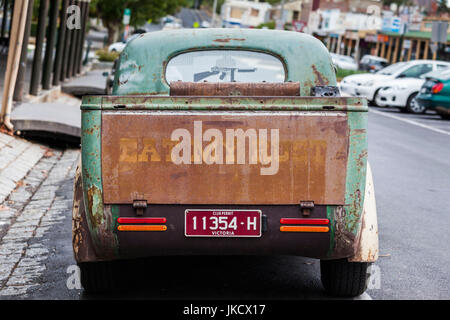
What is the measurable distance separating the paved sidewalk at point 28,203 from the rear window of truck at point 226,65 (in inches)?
72.2

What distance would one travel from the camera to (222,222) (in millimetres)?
4523

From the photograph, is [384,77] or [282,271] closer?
[282,271]

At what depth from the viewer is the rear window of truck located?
5.98 m

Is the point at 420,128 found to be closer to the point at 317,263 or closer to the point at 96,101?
the point at 317,263

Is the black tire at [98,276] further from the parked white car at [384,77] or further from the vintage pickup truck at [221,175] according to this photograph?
the parked white car at [384,77]

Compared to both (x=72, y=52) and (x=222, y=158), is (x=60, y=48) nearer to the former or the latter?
(x=72, y=52)

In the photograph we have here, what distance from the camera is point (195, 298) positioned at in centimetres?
520

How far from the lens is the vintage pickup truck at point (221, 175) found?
14.5ft

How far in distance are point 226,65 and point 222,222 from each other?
184 cm

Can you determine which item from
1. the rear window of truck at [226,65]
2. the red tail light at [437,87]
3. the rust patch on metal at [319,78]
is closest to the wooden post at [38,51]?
the rear window of truck at [226,65]

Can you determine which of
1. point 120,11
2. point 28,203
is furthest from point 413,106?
point 120,11

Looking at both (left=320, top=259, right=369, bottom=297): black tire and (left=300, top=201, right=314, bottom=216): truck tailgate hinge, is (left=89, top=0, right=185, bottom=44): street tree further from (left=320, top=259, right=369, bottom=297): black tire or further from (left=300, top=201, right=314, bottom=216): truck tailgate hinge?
(left=300, top=201, right=314, bottom=216): truck tailgate hinge

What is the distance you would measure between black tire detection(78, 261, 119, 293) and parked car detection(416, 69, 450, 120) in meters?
18.1

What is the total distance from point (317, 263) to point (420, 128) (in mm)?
13833
